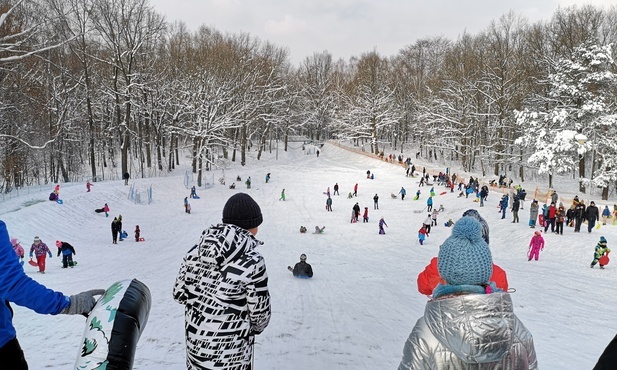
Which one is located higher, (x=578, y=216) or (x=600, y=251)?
(x=578, y=216)

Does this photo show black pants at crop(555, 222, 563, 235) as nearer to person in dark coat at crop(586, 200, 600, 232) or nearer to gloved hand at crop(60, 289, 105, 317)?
person in dark coat at crop(586, 200, 600, 232)

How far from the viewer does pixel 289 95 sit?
2404 inches

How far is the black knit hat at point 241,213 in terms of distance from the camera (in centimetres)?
268

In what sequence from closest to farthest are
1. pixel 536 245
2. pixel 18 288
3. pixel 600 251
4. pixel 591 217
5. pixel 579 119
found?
pixel 18 288, pixel 600 251, pixel 536 245, pixel 591 217, pixel 579 119

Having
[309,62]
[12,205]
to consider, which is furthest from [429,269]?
[309,62]

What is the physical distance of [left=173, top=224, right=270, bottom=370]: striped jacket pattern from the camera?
2479 mm

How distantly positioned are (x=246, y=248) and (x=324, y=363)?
4.57 metres

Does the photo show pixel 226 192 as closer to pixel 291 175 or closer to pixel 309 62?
pixel 291 175

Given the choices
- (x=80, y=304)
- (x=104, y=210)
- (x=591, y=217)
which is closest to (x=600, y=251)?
(x=591, y=217)

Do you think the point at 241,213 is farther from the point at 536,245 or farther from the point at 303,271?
the point at 536,245

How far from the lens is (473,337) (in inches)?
66.2

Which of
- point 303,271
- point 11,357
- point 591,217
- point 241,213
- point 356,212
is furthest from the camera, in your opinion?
point 356,212

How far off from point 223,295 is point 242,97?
44809mm

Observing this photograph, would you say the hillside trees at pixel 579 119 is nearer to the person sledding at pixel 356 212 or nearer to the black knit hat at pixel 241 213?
the person sledding at pixel 356 212
